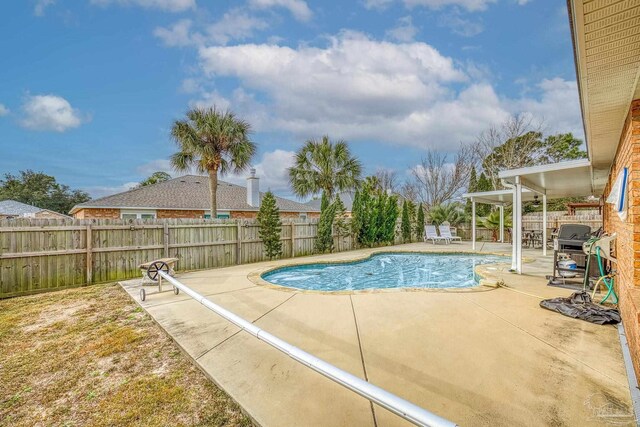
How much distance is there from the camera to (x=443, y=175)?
24.8 m

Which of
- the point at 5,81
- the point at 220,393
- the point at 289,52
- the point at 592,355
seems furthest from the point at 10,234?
the point at 5,81

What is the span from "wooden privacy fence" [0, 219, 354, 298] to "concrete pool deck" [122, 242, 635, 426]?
325cm

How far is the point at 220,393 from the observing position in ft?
7.93

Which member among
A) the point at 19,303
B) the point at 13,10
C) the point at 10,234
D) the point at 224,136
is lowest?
the point at 19,303

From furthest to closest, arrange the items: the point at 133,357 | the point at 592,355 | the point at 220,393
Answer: the point at 133,357 < the point at 592,355 < the point at 220,393

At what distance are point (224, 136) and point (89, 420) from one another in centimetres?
1112

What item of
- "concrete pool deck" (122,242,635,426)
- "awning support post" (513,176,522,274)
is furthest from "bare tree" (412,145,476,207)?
"concrete pool deck" (122,242,635,426)

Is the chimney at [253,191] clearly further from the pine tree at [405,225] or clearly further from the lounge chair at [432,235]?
the lounge chair at [432,235]

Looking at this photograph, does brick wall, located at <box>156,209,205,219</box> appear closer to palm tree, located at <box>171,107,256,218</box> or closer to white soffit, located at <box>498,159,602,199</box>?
palm tree, located at <box>171,107,256,218</box>

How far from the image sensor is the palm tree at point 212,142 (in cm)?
1170

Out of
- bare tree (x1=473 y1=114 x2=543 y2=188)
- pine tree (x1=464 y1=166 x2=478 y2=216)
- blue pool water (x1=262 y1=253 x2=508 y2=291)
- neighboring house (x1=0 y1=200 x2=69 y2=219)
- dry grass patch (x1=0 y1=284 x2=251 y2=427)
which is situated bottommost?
blue pool water (x1=262 y1=253 x2=508 y2=291)

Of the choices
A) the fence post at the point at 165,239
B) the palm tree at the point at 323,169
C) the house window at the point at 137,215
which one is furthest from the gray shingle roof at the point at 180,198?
the fence post at the point at 165,239

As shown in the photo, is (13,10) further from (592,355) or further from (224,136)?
(592,355)

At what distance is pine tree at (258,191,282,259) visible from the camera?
1010 centimetres
